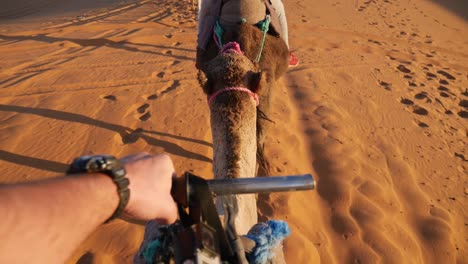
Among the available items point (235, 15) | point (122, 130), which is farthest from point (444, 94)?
point (122, 130)

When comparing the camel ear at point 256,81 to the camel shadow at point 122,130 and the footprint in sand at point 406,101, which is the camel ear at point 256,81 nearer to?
the camel shadow at point 122,130

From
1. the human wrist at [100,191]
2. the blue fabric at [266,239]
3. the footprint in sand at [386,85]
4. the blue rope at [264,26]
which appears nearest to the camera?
the human wrist at [100,191]

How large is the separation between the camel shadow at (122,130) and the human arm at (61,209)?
11.6 feet

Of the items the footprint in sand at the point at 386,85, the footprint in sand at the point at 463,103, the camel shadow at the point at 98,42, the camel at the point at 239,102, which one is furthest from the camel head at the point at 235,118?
the camel shadow at the point at 98,42

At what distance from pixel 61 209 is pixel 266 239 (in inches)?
37.6

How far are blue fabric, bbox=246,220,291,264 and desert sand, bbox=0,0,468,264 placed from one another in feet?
6.01

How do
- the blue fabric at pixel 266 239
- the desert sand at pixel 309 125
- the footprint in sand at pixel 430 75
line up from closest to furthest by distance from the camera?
the blue fabric at pixel 266 239, the desert sand at pixel 309 125, the footprint in sand at pixel 430 75

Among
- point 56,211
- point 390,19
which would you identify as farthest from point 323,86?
point 390,19

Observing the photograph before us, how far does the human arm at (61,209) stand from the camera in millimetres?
803

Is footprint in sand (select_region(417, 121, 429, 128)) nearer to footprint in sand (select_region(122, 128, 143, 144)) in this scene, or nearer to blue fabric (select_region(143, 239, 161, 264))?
footprint in sand (select_region(122, 128, 143, 144))

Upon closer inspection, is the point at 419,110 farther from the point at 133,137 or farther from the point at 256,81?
the point at 133,137

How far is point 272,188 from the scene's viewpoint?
1241 mm

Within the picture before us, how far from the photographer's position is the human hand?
105 centimetres

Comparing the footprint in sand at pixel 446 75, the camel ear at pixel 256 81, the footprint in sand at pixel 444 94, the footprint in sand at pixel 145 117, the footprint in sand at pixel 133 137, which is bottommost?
the footprint in sand at pixel 133 137
